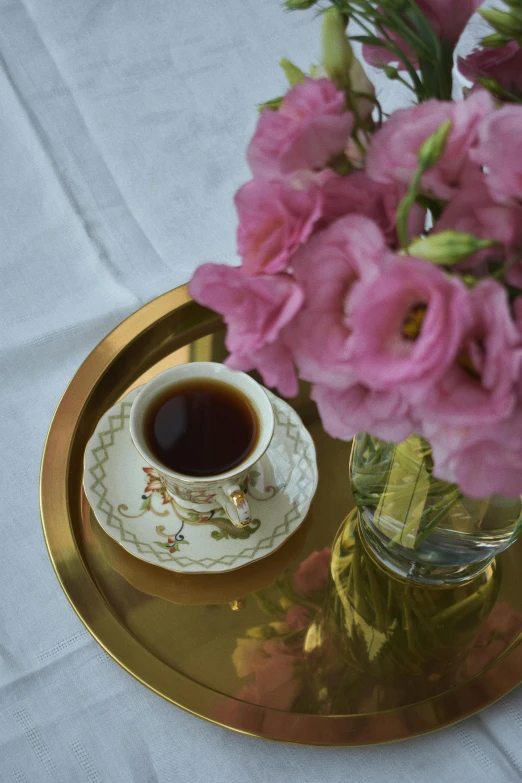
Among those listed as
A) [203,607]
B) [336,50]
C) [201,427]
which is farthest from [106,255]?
[336,50]

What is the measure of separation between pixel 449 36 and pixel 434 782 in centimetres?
44

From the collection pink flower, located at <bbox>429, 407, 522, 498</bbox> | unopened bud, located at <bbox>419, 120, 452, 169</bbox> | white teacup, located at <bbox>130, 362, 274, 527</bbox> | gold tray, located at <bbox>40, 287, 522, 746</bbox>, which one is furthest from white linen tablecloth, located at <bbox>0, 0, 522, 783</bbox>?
unopened bud, located at <bbox>419, 120, 452, 169</bbox>

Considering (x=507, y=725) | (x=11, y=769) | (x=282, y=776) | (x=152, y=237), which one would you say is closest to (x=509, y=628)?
(x=507, y=725)

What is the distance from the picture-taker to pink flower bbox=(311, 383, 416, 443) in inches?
11.3

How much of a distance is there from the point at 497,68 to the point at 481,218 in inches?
4.4

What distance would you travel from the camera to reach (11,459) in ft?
2.09

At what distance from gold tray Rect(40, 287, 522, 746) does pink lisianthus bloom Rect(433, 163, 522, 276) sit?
33 centimetres

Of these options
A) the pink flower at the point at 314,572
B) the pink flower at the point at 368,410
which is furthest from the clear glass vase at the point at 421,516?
the pink flower at the point at 368,410

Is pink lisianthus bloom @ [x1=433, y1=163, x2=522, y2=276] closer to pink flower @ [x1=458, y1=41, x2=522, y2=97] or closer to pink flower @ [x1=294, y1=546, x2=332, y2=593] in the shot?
pink flower @ [x1=458, y1=41, x2=522, y2=97]

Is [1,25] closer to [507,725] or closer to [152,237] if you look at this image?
[152,237]

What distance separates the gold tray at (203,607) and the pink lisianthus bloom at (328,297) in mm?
294

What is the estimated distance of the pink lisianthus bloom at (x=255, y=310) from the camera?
0.29 m

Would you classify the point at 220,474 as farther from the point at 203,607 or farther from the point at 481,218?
the point at 481,218

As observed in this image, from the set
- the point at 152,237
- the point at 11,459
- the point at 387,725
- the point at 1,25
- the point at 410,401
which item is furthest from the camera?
the point at 1,25
